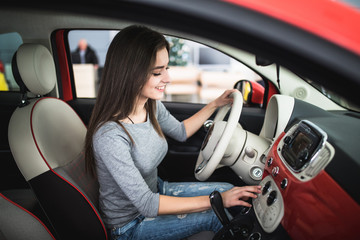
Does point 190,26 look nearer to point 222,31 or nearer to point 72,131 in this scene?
point 222,31

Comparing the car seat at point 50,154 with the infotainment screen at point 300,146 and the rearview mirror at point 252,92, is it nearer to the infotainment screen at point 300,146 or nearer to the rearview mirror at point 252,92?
the infotainment screen at point 300,146

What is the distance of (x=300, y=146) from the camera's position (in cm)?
87

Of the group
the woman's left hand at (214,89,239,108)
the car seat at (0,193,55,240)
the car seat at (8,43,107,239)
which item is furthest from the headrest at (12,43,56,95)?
the woman's left hand at (214,89,239,108)

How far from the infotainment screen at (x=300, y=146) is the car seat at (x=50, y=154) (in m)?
0.69

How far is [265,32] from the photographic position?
0.42m

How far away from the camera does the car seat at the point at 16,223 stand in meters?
0.93

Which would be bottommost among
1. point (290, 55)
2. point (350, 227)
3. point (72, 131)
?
point (72, 131)

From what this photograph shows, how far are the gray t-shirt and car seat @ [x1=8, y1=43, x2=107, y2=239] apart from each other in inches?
3.5

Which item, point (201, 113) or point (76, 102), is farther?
point (76, 102)

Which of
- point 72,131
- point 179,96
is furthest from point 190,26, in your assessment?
point 179,96

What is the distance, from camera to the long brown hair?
0.98 meters

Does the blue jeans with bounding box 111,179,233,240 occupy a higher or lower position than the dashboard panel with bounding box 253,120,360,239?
lower

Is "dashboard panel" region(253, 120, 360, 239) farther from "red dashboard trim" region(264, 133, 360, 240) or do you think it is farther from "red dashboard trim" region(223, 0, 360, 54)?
"red dashboard trim" region(223, 0, 360, 54)

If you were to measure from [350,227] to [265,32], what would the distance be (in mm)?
440
